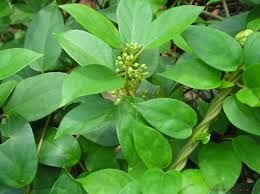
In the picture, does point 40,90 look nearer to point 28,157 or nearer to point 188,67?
point 28,157

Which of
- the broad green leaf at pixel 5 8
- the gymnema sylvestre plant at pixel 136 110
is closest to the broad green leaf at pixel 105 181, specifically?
the gymnema sylvestre plant at pixel 136 110

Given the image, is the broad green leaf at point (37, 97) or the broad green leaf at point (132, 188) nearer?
the broad green leaf at point (132, 188)

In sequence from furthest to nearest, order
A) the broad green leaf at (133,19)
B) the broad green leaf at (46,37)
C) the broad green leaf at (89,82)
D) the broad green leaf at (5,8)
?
the broad green leaf at (5,8) < the broad green leaf at (46,37) < the broad green leaf at (133,19) < the broad green leaf at (89,82)

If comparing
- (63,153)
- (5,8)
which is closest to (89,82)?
(63,153)

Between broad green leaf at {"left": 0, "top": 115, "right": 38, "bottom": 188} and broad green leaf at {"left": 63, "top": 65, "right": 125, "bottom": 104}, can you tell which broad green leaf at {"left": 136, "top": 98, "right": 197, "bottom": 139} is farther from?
broad green leaf at {"left": 0, "top": 115, "right": 38, "bottom": 188}

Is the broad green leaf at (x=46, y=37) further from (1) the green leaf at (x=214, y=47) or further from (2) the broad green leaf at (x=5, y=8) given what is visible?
(1) the green leaf at (x=214, y=47)

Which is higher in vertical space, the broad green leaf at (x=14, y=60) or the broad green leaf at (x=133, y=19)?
the broad green leaf at (x=133, y=19)
